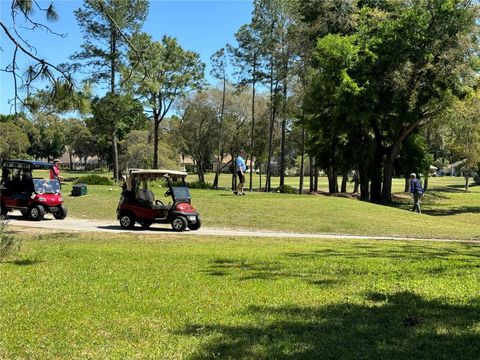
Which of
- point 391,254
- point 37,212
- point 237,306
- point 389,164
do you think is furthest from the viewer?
point 389,164

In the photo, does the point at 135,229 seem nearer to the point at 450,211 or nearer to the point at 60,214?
the point at 60,214

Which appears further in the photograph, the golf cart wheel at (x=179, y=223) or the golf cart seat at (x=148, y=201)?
the golf cart seat at (x=148, y=201)

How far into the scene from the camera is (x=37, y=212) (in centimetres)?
1731

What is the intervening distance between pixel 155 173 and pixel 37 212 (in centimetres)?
470

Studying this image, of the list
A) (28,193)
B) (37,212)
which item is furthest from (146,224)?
(28,193)

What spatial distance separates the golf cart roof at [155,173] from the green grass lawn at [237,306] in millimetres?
5792

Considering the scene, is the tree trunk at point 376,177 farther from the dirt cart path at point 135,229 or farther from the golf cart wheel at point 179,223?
the golf cart wheel at point 179,223

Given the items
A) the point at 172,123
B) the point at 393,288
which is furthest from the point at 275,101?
the point at 393,288

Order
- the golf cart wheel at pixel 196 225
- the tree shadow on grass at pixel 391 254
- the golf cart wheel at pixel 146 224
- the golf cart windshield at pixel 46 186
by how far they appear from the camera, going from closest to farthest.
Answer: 1. the tree shadow on grass at pixel 391 254
2. the golf cart wheel at pixel 146 224
3. the golf cart wheel at pixel 196 225
4. the golf cart windshield at pixel 46 186

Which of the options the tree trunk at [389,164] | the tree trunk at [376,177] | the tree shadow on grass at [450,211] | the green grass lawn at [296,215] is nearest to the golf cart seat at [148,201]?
the green grass lawn at [296,215]

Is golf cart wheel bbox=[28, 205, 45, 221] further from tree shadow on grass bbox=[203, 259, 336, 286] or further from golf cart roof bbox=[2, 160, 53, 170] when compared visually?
tree shadow on grass bbox=[203, 259, 336, 286]

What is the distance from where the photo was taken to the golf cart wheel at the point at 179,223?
610 inches

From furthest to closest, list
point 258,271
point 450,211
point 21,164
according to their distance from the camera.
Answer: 1. point 450,211
2. point 21,164
3. point 258,271

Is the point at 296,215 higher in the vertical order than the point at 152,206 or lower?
lower
